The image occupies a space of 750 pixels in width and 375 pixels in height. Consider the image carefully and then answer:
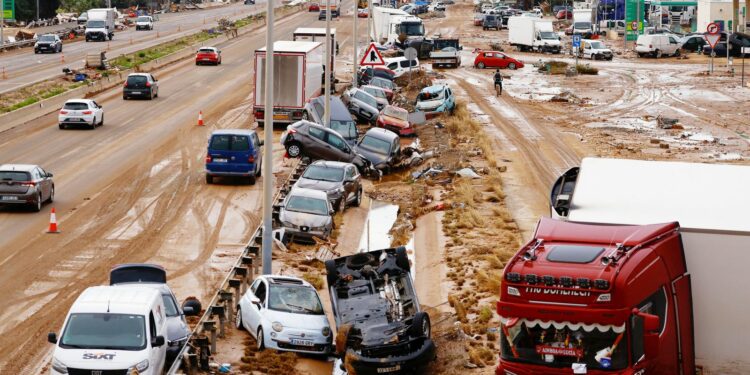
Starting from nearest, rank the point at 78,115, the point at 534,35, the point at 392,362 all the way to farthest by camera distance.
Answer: the point at 392,362 < the point at 78,115 < the point at 534,35

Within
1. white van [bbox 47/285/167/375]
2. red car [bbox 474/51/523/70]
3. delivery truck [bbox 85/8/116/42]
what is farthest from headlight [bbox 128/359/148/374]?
delivery truck [bbox 85/8/116/42]

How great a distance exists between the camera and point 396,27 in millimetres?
99625

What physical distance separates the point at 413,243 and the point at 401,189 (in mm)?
8101

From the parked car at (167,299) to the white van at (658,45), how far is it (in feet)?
239

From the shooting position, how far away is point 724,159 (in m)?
44.5

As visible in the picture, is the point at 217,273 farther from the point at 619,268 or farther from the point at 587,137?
the point at 587,137

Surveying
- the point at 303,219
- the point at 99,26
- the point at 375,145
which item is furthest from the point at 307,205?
the point at 99,26

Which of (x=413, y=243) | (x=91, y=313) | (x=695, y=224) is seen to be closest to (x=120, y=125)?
(x=413, y=243)

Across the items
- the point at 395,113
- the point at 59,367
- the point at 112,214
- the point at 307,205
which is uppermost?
the point at 395,113

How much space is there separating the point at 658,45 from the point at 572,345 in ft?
263

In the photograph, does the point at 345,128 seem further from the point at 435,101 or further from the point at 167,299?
the point at 167,299

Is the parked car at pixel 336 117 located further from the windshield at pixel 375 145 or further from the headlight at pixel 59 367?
the headlight at pixel 59 367

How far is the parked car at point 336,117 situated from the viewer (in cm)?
4716

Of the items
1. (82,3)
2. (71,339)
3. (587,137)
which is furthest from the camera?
(82,3)
